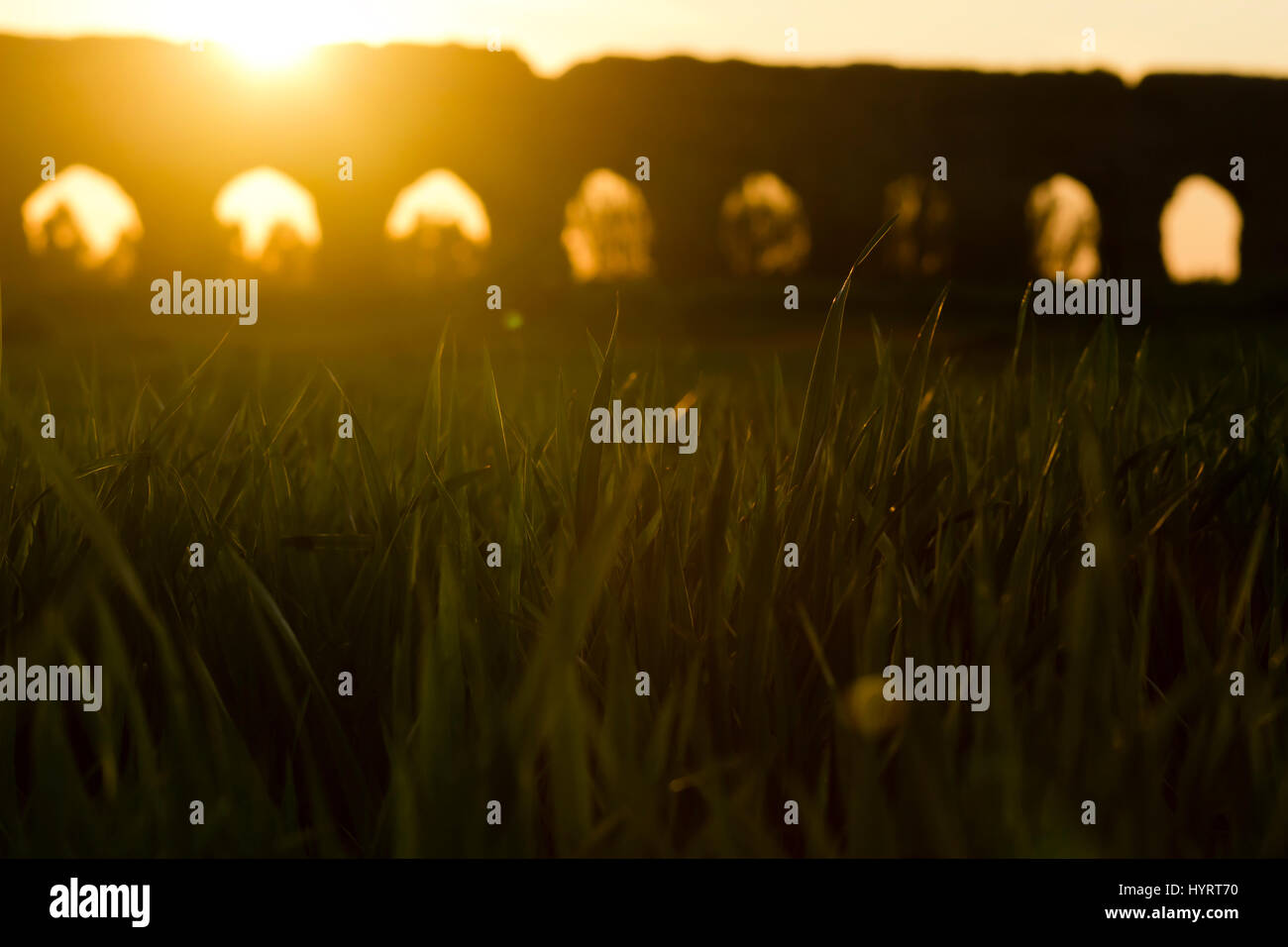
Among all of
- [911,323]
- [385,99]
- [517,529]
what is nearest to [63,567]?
[517,529]

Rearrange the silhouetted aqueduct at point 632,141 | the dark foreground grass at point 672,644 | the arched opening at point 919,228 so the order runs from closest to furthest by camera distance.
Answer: the dark foreground grass at point 672,644, the silhouetted aqueduct at point 632,141, the arched opening at point 919,228

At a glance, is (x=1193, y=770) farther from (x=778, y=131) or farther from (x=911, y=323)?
(x=778, y=131)

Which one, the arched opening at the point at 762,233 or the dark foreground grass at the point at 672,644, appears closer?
the dark foreground grass at the point at 672,644

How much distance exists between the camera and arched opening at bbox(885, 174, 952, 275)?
757 inches

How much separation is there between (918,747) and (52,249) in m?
21.0

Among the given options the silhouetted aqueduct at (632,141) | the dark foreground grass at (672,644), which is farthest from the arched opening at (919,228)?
the dark foreground grass at (672,644)

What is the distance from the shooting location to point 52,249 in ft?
59.7

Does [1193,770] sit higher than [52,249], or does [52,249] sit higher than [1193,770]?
[52,249]

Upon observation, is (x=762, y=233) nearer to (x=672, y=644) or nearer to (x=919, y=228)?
(x=919, y=228)

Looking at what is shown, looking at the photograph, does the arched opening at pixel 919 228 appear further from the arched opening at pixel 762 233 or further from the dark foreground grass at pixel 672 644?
the dark foreground grass at pixel 672 644

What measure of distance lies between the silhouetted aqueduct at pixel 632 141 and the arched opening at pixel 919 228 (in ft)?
0.78

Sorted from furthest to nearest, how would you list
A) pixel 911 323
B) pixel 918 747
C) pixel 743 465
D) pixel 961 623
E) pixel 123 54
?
pixel 123 54 < pixel 911 323 < pixel 743 465 < pixel 961 623 < pixel 918 747

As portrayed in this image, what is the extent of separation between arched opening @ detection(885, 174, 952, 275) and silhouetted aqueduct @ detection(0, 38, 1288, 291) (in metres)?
0.24

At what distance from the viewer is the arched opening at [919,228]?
19.2m
